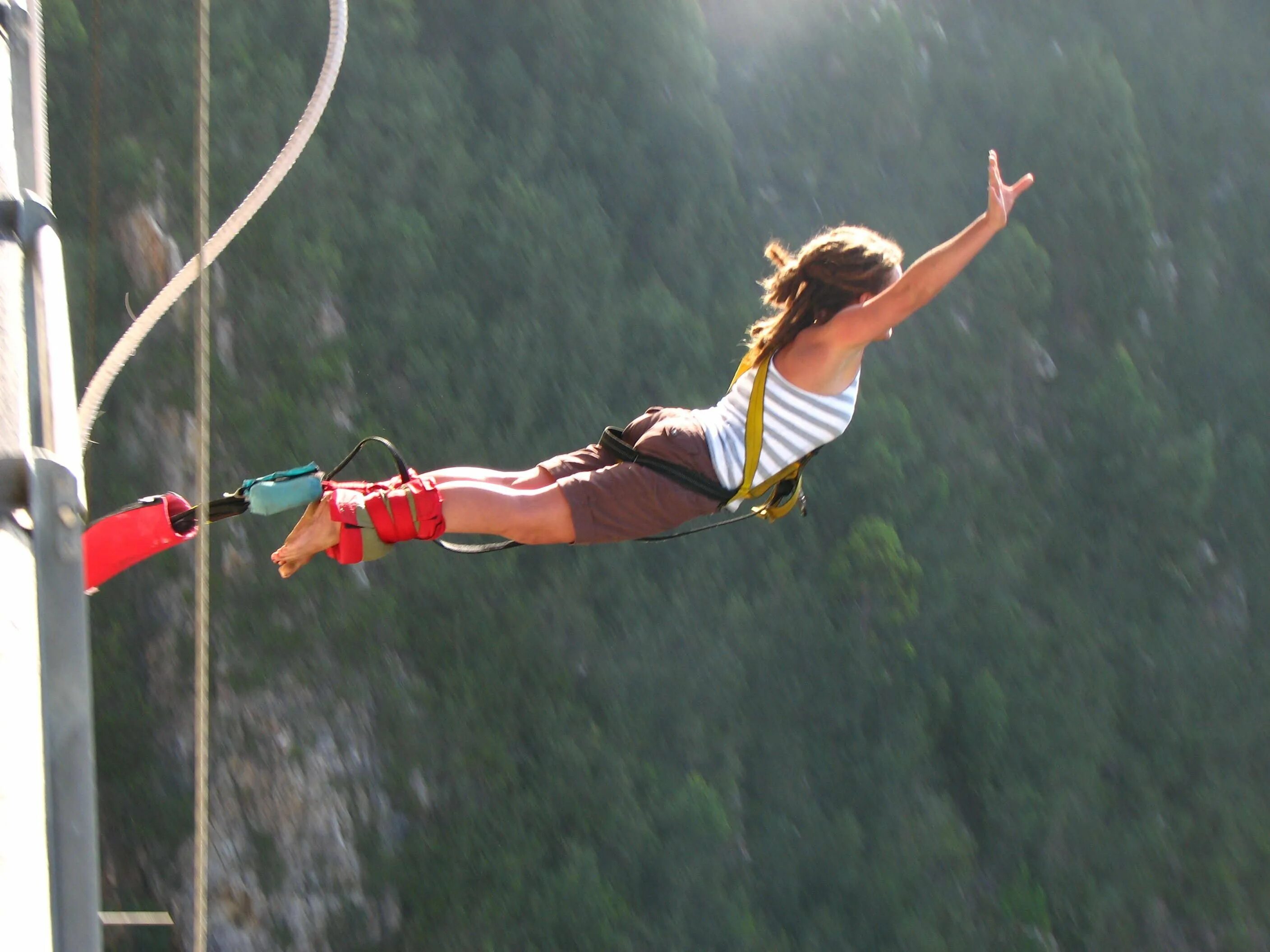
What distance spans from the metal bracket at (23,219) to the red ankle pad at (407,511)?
0.96m

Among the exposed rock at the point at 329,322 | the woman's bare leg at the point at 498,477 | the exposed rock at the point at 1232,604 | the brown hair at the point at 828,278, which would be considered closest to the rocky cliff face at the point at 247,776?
the exposed rock at the point at 329,322

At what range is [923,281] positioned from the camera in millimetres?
2588

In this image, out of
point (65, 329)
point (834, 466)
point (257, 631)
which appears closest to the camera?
point (65, 329)

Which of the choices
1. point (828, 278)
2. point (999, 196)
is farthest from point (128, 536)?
point (999, 196)

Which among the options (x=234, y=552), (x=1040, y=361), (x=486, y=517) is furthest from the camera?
(x=1040, y=361)

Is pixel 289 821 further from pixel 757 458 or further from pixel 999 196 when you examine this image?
pixel 999 196

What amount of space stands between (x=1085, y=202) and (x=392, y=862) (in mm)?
9950

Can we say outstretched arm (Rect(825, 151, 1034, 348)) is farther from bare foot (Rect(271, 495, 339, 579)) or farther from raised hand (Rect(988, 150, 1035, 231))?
bare foot (Rect(271, 495, 339, 579))

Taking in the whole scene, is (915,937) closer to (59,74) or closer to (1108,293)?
(1108,293)

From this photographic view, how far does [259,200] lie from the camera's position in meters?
2.73

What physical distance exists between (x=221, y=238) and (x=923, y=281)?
1.45m

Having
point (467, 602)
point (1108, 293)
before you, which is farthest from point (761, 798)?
point (1108, 293)

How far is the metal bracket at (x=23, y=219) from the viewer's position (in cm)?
158

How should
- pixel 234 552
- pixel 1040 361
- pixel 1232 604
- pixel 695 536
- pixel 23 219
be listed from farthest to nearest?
1. pixel 1232 604
2. pixel 1040 361
3. pixel 695 536
4. pixel 234 552
5. pixel 23 219
